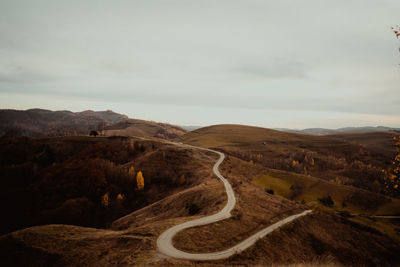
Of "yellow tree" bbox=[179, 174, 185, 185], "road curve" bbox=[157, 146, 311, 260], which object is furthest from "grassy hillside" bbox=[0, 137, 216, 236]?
"road curve" bbox=[157, 146, 311, 260]

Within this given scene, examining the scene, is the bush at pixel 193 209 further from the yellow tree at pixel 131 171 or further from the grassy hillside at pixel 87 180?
the yellow tree at pixel 131 171

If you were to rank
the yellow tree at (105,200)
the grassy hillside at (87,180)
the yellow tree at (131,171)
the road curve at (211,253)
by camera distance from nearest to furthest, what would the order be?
1. the road curve at (211,253)
2. the grassy hillside at (87,180)
3. the yellow tree at (105,200)
4. the yellow tree at (131,171)

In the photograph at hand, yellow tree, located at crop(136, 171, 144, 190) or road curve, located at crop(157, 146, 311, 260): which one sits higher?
road curve, located at crop(157, 146, 311, 260)

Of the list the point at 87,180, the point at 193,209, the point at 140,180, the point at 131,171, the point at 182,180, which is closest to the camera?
the point at 193,209

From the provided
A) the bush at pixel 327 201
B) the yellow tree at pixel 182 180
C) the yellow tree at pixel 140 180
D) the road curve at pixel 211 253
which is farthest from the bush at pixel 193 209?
the bush at pixel 327 201

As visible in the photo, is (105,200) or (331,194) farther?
(105,200)

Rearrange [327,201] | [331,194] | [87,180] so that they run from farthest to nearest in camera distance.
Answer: [87,180] < [331,194] < [327,201]

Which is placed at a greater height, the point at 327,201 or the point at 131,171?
the point at 131,171

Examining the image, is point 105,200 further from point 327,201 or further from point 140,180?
point 327,201

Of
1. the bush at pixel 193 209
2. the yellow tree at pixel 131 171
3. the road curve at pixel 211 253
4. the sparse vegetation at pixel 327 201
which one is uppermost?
the road curve at pixel 211 253

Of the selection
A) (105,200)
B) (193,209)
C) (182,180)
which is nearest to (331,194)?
(182,180)

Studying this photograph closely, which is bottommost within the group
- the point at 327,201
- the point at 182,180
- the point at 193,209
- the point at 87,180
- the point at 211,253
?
the point at 87,180

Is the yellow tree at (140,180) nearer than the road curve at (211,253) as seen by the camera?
No

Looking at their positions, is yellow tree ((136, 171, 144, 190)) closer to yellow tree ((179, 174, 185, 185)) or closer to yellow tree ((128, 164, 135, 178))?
yellow tree ((128, 164, 135, 178))
